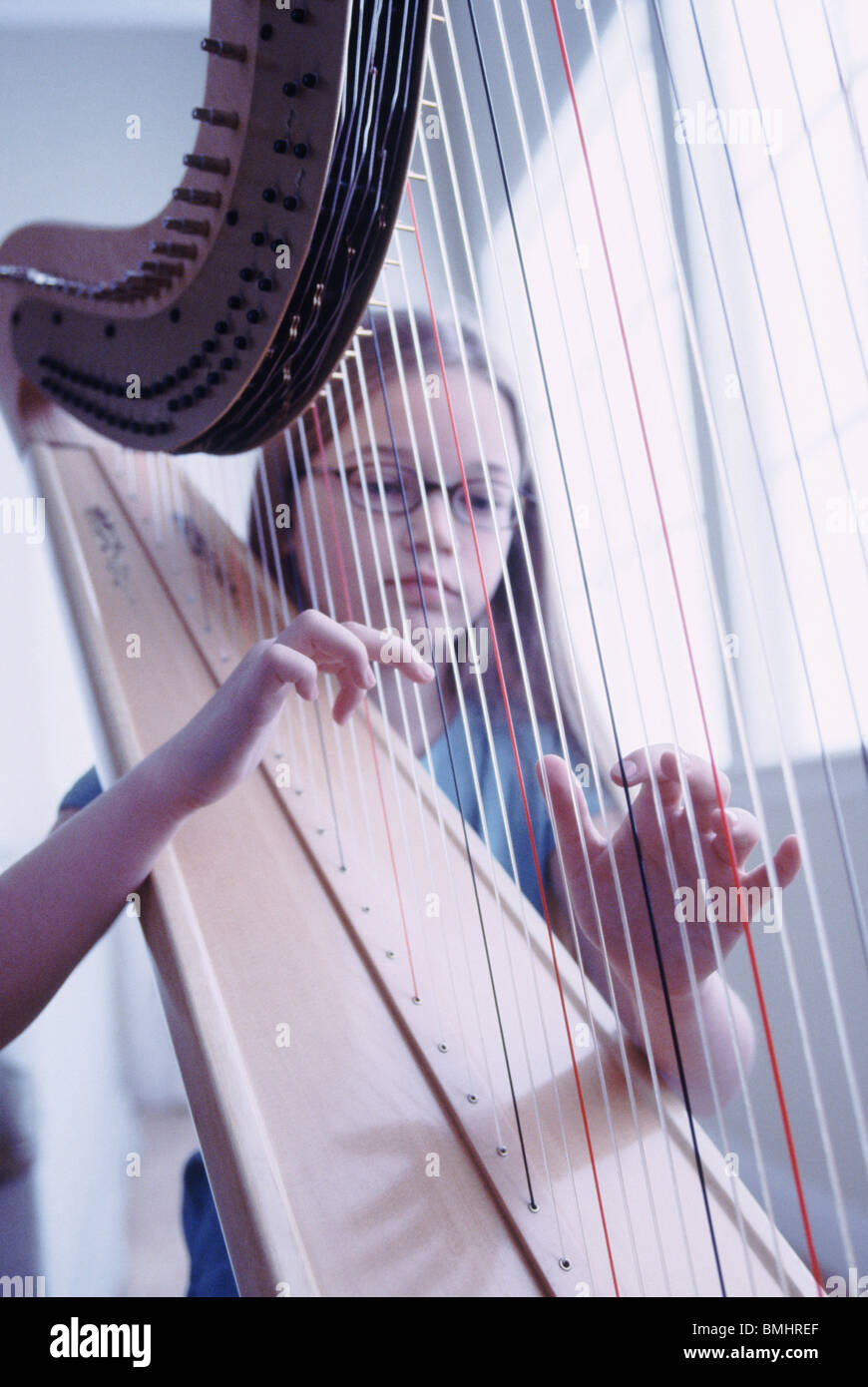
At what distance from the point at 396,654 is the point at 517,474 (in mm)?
474

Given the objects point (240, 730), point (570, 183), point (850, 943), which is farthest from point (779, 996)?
point (570, 183)

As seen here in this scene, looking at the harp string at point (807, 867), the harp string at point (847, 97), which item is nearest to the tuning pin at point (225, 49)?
the harp string at point (807, 867)

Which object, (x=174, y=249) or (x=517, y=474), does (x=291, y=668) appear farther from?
A: (x=517, y=474)

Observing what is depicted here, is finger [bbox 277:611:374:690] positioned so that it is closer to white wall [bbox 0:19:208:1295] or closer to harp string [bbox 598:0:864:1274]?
harp string [bbox 598:0:864:1274]

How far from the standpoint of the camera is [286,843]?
40.8 inches

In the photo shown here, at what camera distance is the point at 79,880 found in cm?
90

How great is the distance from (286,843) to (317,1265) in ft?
1.52

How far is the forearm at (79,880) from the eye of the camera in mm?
894

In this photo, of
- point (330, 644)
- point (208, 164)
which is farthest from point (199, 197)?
point (330, 644)

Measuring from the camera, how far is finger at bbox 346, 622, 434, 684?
84 cm

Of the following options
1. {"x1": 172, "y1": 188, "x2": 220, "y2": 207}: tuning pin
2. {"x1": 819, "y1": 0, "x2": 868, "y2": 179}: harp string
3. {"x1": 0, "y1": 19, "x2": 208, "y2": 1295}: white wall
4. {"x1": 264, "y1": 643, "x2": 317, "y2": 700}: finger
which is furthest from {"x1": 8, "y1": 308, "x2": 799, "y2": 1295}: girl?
{"x1": 0, "y1": 19, "x2": 208, "y2": 1295}: white wall

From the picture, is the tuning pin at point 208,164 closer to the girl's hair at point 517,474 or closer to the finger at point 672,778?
the girl's hair at point 517,474
